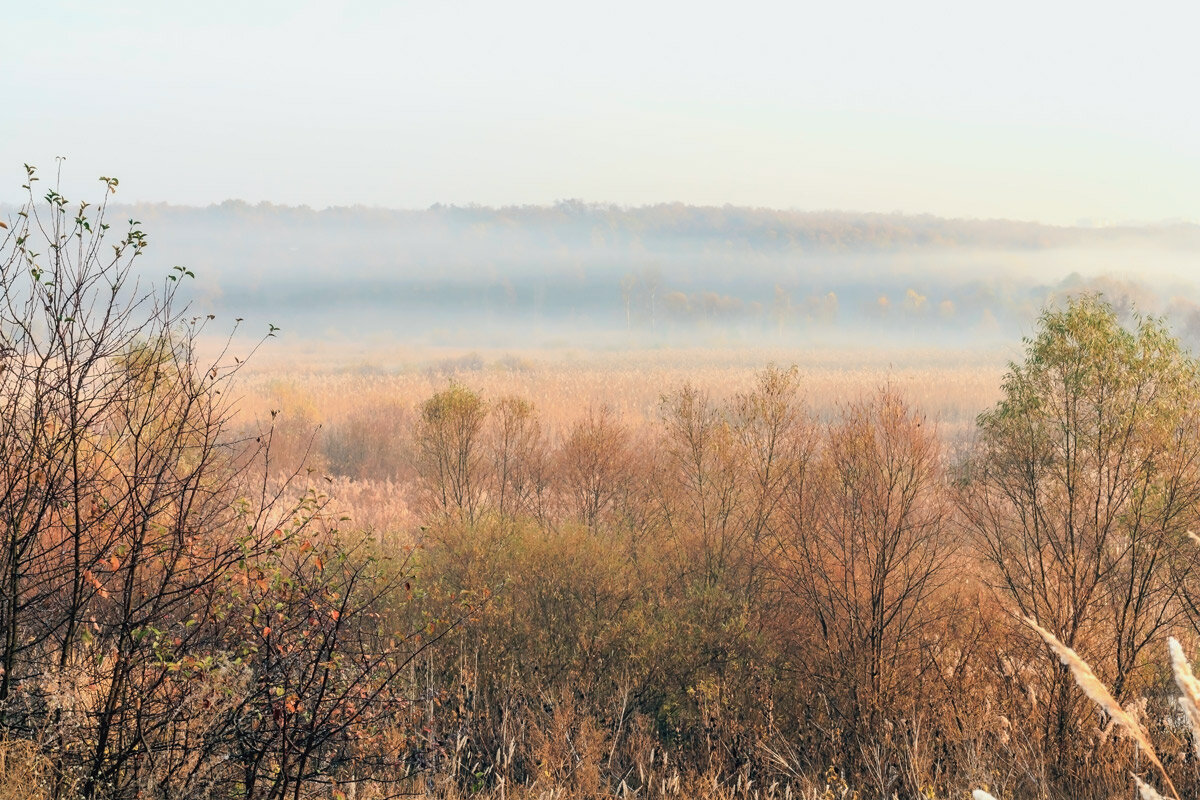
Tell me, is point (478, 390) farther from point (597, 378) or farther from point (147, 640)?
point (147, 640)

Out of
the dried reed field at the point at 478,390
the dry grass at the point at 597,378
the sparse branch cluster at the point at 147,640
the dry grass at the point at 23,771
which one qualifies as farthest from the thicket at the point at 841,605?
the dry grass at the point at 597,378

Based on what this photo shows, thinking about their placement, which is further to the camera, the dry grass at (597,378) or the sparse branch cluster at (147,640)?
the dry grass at (597,378)

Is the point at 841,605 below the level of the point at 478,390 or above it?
below


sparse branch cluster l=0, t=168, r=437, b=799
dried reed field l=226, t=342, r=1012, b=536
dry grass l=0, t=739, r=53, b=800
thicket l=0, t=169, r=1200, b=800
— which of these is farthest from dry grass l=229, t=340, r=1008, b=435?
dry grass l=0, t=739, r=53, b=800

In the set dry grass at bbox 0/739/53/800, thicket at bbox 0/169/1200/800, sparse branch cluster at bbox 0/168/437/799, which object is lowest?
thicket at bbox 0/169/1200/800

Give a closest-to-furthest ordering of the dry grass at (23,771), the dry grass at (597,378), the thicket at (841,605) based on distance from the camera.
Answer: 1. the dry grass at (23,771)
2. the thicket at (841,605)
3. the dry grass at (597,378)

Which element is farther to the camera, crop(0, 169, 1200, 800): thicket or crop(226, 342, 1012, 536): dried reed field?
crop(226, 342, 1012, 536): dried reed field

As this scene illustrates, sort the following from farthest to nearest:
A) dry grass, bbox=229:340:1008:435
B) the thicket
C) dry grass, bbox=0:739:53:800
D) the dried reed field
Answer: dry grass, bbox=229:340:1008:435, the dried reed field, the thicket, dry grass, bbox=0:739:53:800

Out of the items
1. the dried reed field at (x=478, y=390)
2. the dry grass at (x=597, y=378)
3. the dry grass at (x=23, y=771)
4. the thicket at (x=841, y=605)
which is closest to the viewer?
the dry grass at (x=23, y=771)

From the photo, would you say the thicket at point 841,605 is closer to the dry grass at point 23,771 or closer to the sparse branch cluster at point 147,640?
the sparse branch cluster at point 147,640

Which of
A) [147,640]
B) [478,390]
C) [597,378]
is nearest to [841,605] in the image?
[147,640]

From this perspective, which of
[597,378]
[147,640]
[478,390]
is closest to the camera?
[147,640]

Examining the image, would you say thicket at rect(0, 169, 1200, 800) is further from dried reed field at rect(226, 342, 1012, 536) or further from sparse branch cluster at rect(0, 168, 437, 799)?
sparse branch cluster at rect(0, 168, 437, 799)

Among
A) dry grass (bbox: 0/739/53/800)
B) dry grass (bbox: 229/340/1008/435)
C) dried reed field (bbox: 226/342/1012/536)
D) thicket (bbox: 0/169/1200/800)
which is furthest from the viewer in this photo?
dry grass (bbox: 229/340/1008/435)
